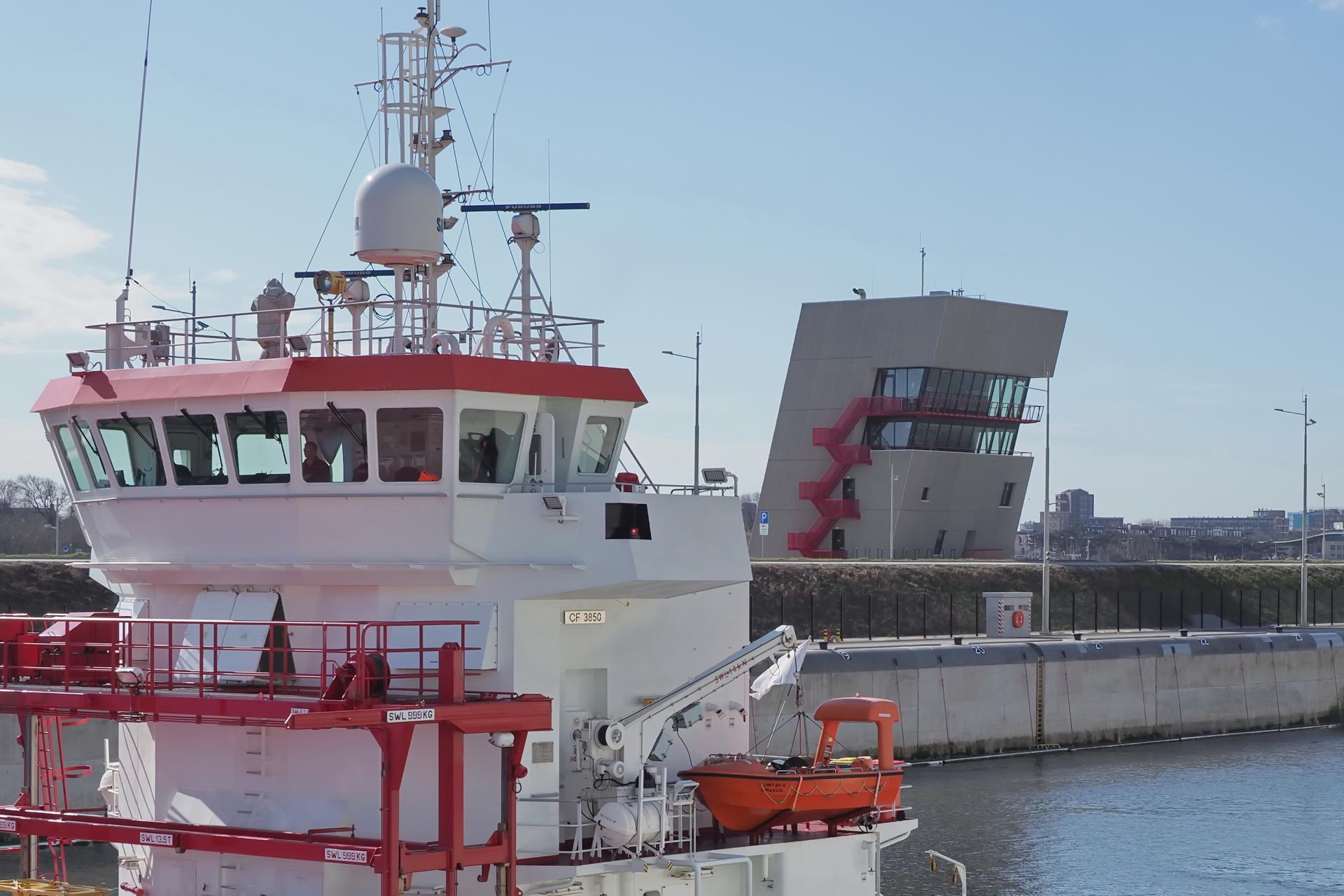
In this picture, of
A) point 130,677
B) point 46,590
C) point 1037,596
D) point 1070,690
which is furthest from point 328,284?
point 1037,596

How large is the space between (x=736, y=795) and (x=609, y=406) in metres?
4.59

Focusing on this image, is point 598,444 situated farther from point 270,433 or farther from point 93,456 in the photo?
point 93,456

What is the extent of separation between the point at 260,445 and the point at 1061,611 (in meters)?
63.9

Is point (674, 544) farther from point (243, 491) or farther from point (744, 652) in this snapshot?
point (243, 491)

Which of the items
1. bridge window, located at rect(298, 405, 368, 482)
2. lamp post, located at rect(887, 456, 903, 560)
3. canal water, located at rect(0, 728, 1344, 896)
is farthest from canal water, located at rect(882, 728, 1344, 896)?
lamp post, located at rect(887, 456, 903, 560)

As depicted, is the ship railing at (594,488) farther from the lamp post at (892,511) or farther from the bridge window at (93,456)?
the lamp post at (892,511)

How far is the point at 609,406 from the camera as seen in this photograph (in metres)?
17.7

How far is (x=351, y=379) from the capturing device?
1595 centimetres

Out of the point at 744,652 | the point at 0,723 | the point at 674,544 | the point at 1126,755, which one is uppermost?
the point at 674,544

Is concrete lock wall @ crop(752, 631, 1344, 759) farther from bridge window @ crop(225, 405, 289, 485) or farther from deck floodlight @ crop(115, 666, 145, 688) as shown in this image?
deck floodlight @ crop(115, 666, 145, 688)

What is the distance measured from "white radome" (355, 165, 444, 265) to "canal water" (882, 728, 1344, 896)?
55.8 feet

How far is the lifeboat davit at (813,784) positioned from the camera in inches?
691

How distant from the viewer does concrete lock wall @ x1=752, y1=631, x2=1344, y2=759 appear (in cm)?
4419

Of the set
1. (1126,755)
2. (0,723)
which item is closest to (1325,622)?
(1126,755)
